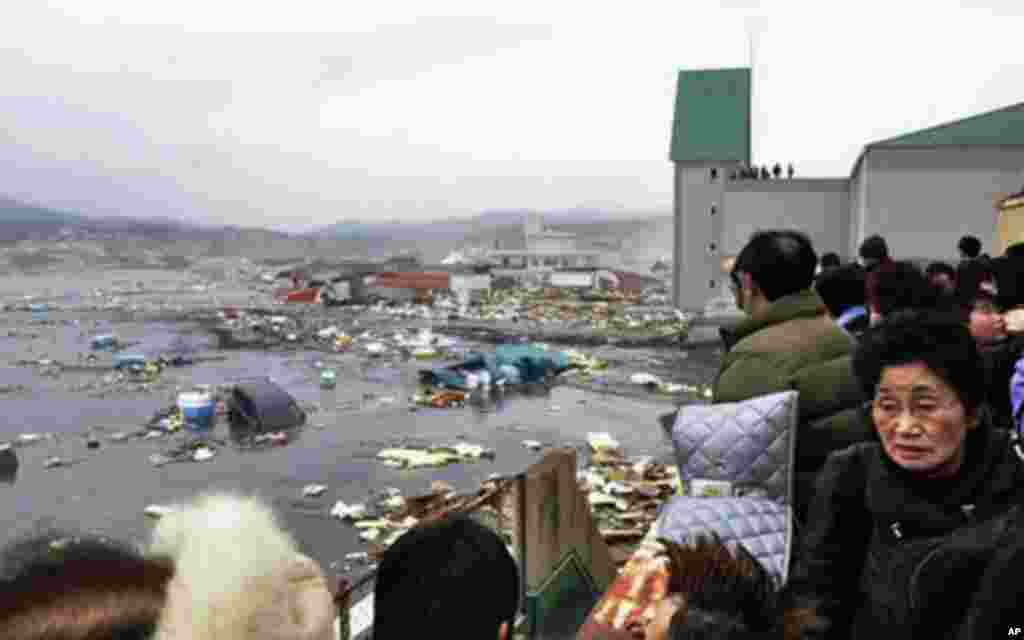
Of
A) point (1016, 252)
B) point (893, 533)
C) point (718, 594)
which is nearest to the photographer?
point (718, 594)

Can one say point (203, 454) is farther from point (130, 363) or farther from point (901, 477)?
point (901, 477)

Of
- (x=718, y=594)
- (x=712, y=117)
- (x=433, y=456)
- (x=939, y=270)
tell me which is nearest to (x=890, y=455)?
(x=718, y=594)

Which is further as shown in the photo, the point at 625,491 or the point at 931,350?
the point at 625,491

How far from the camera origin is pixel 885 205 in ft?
75.5

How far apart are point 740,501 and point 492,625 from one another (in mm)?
1042

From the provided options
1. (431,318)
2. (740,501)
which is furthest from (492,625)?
(431,318)

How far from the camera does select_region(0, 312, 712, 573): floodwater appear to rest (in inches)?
422

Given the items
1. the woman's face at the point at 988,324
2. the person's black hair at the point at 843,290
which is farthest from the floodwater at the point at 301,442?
the woman's face at the point at 988,324

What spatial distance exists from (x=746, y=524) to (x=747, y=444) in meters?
0.19

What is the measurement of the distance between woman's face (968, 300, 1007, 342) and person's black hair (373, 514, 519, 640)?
87.0 inches

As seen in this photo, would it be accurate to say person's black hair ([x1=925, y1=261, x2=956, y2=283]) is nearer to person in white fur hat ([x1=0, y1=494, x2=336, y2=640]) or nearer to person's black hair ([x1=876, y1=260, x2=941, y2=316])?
person's black hair ([x1=876, y1=260, x2=941, y2=316])

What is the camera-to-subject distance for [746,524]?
1941 millimetres

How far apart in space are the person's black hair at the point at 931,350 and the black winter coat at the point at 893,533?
0.28 ft

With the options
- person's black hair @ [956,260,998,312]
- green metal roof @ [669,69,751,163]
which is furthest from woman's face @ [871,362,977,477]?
green metal roof @ [669,69,751,163]
